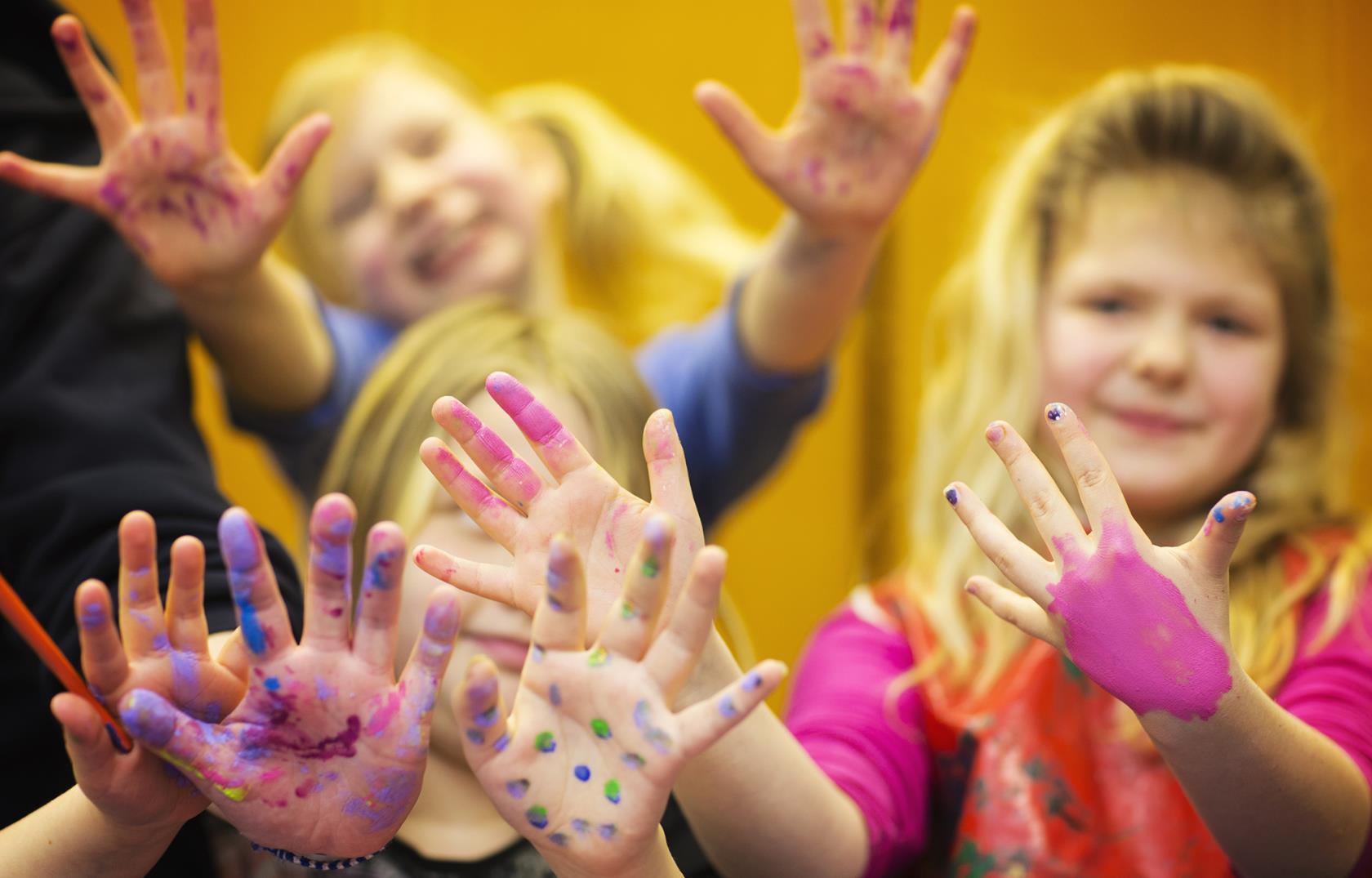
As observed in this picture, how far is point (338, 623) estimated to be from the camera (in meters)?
0.66

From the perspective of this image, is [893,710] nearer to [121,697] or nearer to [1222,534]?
[1222,534]

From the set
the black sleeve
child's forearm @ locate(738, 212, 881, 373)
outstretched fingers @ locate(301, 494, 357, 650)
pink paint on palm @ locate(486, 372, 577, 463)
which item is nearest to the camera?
outstretched fingers @ locate(301, 494, 357, 650)

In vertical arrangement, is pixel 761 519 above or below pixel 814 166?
below

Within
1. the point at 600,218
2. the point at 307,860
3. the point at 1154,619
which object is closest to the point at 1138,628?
the point at 1154,619

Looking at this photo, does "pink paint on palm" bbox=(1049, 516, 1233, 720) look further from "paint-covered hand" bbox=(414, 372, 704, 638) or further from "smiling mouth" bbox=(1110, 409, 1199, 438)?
"smiling mouth" bbox=(1110, 409, 1199, 438)

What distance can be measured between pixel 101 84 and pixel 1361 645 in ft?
3.72

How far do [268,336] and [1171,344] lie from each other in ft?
2.81

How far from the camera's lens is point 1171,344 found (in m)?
1.12

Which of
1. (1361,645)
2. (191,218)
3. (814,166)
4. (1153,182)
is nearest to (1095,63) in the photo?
(1153,182)

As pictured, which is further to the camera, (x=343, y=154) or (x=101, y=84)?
(x=343, y=154)

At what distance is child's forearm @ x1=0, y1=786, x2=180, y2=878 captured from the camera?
0.70 m

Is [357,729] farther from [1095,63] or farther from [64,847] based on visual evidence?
[1095,63]

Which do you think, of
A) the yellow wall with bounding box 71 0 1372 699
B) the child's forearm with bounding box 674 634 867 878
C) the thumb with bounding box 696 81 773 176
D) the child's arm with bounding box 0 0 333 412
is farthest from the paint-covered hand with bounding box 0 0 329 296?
the yellow wall with bounding box 71 0 1372 699

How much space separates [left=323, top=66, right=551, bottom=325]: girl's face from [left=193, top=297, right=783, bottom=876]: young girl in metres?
0.34
